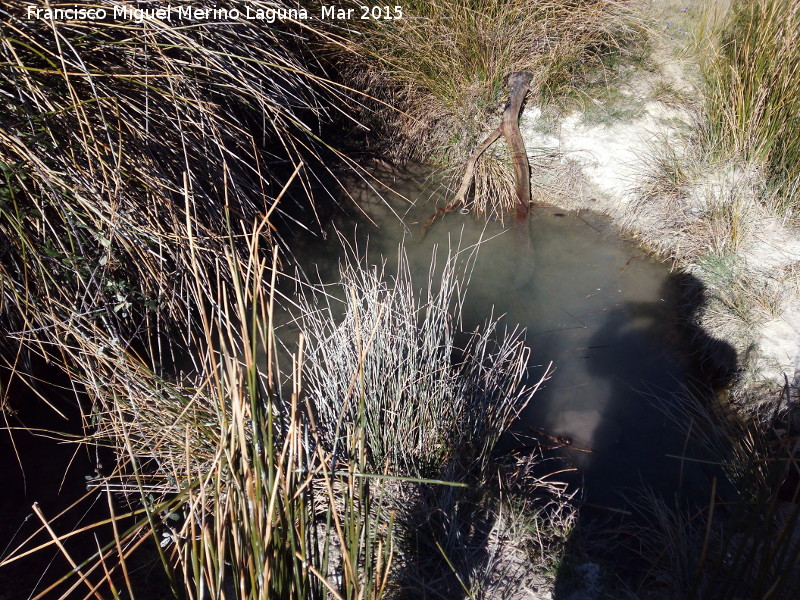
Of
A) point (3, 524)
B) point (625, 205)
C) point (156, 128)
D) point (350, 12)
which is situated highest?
point (350, 12)

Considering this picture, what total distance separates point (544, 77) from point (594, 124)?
0.47 m

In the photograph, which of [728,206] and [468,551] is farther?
[728,206]

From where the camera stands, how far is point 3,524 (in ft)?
7.06

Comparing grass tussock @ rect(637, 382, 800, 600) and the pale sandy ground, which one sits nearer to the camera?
grass tussock @ rect(637, 382, 800, 600)

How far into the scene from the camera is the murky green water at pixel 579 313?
2.67 metres

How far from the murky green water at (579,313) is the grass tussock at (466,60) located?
1.20ft

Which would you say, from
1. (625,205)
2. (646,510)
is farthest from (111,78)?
(625,205)

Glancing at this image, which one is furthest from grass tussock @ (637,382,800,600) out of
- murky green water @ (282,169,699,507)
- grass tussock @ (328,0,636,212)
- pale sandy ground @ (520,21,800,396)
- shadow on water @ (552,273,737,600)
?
grass tussock @ (328,0,636,212)

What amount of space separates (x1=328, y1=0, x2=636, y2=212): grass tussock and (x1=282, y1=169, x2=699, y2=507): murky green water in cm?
37

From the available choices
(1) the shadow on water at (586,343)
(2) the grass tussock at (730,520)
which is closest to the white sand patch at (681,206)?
(1) the shadow on water at (586,343)

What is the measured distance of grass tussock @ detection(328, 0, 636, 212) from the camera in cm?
368

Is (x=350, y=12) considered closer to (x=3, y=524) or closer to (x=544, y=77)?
(x=544, y=77)

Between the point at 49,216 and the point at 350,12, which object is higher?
the point at 350,12

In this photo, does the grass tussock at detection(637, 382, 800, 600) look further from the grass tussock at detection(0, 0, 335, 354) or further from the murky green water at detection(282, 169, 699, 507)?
the grass tussock at detection(0, 0, 335, 354)
